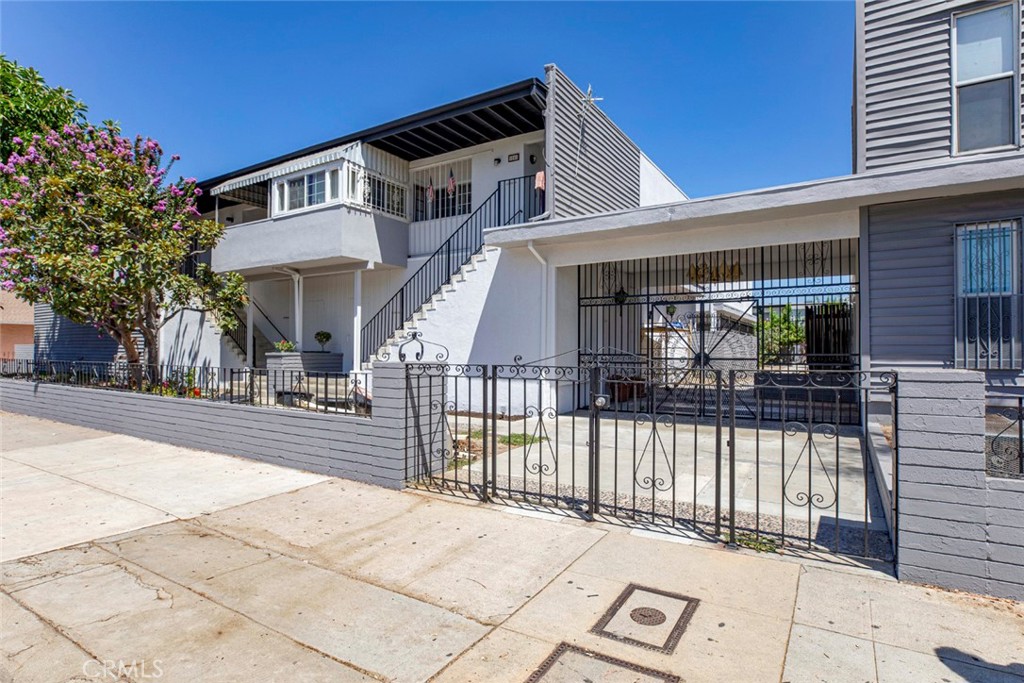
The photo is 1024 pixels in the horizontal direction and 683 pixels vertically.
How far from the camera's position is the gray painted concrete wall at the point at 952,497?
3250 mm

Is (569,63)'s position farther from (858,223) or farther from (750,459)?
(750,459)

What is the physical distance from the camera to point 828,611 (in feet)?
10.4

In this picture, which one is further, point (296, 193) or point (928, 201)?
point (296, 193)

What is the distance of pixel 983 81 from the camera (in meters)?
7.24

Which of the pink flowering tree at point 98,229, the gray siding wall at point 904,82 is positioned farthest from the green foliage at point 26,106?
the gray siding wall at point 904,82

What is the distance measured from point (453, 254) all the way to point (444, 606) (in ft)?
36.2

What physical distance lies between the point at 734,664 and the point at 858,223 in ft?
24.5


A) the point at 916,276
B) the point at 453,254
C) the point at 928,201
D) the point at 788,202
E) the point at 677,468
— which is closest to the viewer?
the point at 677,468

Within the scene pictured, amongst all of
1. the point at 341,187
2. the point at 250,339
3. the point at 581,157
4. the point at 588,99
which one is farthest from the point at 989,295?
the point at 250,339

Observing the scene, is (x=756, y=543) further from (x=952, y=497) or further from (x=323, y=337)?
(x=323, y=337)

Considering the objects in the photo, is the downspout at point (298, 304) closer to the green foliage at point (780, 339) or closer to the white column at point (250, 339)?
the white column at point (250, 339)

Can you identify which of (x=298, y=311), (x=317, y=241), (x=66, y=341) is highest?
(x=317, y=241)

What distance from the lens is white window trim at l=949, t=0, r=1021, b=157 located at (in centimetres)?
700

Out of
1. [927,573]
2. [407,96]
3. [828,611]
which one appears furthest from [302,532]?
[407,96]
